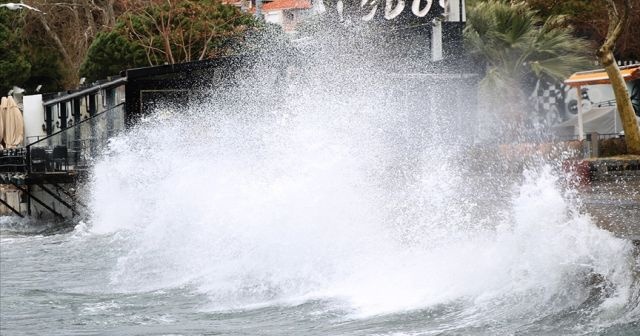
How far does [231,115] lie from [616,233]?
1719 cm

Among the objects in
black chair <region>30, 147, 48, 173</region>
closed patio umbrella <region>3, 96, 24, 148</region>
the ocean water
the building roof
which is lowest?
the ocean water

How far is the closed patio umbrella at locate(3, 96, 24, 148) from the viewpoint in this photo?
33.8 metres

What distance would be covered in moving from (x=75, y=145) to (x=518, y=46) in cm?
1279

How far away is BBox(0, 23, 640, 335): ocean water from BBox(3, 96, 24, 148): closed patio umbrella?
9231 millimetres

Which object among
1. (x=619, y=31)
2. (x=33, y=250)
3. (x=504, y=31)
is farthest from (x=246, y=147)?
(x=504, y=31)

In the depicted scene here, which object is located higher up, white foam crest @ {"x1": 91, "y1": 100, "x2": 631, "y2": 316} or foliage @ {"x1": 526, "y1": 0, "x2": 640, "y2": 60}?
foliage @ {"x1": 526, "y1": 0, "x2": 640, "y2": 60}

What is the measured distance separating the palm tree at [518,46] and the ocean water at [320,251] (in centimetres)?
971

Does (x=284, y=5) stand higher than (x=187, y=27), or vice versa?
(x=284, y=5)

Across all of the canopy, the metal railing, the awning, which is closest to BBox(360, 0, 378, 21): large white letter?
the canopy

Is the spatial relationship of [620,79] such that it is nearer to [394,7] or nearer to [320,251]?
[394,7]

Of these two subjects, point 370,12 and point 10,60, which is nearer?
point 370,12

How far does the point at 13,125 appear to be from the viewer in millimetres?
34250

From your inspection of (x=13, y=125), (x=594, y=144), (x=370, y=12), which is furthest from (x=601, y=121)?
(x=13, y=125)

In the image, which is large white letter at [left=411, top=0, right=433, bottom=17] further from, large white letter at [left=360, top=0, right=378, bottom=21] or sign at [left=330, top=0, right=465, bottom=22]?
large white letter at [left=360, top=0, right=378, bottom=21]
